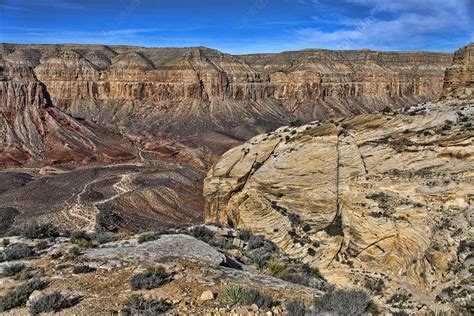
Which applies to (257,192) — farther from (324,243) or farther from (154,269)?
(154,269)

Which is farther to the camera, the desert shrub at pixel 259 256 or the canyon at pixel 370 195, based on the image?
the desert shrub at pixel 259 256

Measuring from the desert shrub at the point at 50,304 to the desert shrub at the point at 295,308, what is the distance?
4275mm

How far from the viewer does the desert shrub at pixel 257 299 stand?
9.19m

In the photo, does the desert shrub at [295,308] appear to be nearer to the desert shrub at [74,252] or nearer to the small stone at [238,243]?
the desert shrub at [74,252]

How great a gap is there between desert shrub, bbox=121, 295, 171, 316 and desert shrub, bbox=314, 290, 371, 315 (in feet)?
9.81

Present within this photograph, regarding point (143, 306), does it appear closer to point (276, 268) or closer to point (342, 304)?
point (342, 304)

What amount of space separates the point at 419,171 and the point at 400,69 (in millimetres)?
110321

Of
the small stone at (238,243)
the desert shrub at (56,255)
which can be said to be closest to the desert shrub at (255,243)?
the small stone at (238,243)

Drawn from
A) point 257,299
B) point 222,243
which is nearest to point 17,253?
point 222,243

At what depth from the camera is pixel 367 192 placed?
16891 mm

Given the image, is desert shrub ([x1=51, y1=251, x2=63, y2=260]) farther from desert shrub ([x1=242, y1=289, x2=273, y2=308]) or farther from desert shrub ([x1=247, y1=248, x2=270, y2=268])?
desert shrub ([x1=247, y1=248, x2=270, y2=268])

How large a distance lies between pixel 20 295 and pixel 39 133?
64753 millimetres

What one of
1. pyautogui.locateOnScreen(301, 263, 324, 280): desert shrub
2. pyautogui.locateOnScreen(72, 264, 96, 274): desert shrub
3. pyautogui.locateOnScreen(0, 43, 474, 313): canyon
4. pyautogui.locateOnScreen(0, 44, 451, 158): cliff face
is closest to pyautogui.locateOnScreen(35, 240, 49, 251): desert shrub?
pyautogui.locateOnScreen(0, 43, 474, 313): canyon

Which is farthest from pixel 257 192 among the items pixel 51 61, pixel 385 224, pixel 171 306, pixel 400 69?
pixel 400 69
